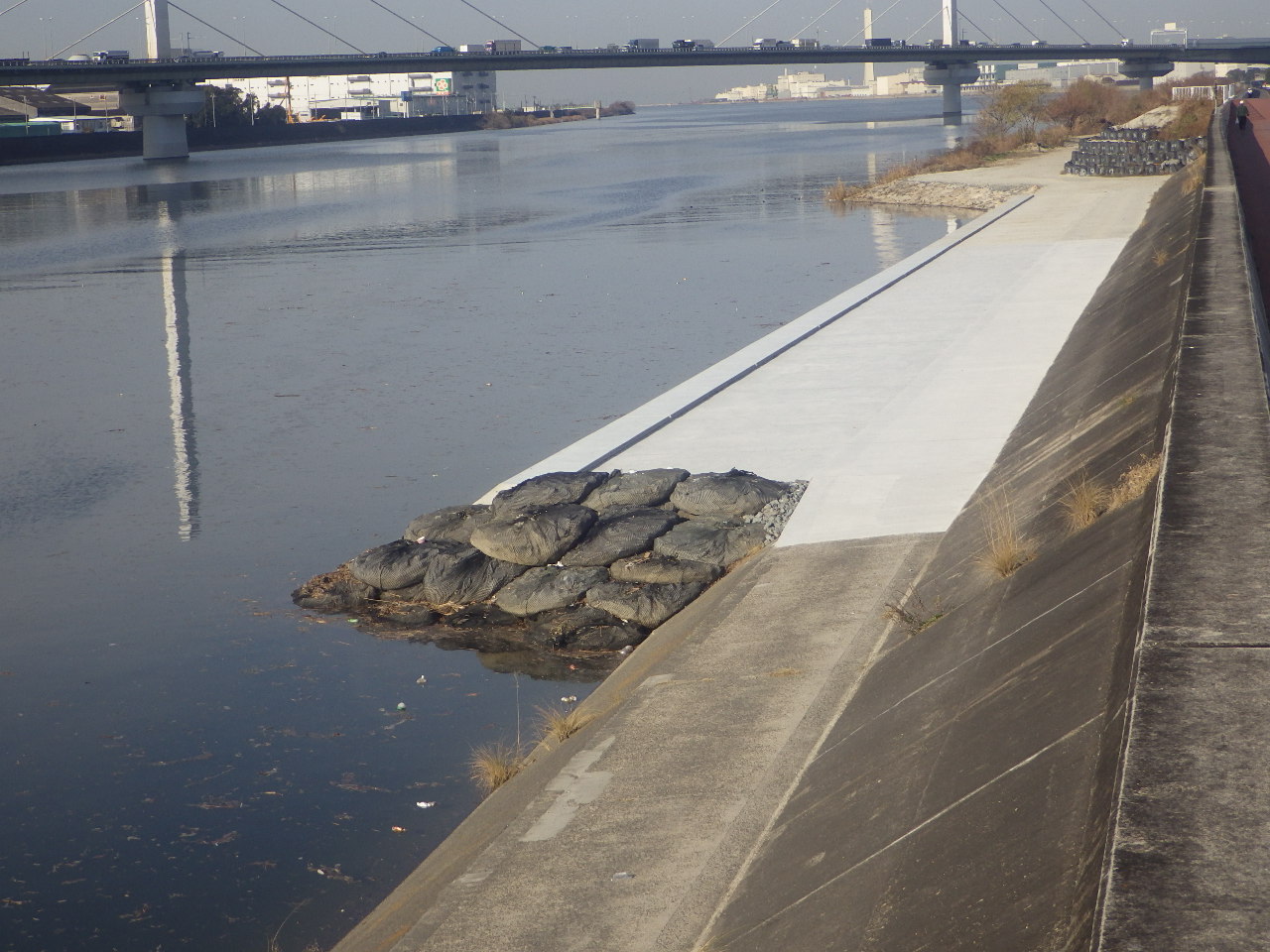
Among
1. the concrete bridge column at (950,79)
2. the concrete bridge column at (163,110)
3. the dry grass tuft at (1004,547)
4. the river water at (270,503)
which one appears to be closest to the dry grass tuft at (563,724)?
the river water at (270,503)

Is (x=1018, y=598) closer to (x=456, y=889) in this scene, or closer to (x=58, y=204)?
(x=456, y=889)

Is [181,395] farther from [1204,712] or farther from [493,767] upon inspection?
[1204,712]

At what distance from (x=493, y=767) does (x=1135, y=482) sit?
378cm

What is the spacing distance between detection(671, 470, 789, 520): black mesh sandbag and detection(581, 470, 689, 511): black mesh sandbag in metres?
0.15

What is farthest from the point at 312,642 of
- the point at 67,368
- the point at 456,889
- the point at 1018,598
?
the point at 67,368

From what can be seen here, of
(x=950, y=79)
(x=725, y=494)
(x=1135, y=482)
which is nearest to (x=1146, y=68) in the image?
(x=950, y=79)

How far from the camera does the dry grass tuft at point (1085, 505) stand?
7.15 meters

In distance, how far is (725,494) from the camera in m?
11.4

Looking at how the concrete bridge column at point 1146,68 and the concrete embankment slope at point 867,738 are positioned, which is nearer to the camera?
the concrete embankment slope at point 867,738

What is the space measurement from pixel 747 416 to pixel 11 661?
7657mm

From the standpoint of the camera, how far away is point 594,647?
10133 millimetres

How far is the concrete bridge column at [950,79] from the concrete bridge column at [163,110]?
6786 centimetres

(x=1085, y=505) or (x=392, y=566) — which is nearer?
(x=1085, y=505)

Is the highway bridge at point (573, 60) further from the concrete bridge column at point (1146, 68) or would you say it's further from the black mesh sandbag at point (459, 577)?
the black mesh sandbag at point (459, 577)
